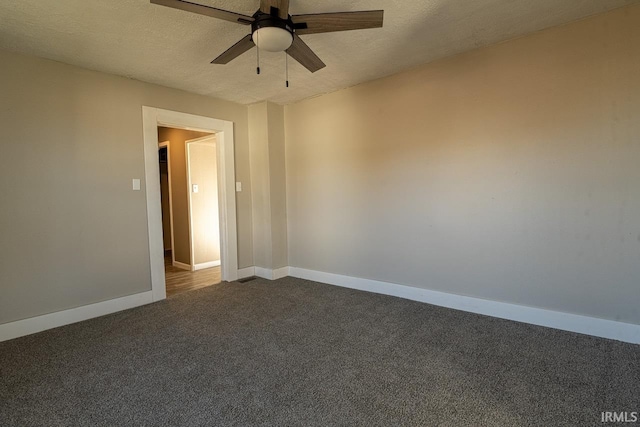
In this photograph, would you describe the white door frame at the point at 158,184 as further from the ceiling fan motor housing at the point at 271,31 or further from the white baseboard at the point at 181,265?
the ceiling fan motor housing at the point at 271,31

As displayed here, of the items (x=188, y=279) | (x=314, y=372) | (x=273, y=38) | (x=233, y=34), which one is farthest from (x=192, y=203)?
(x=314, y=372)

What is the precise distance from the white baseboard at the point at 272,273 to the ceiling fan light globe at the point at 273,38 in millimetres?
3029

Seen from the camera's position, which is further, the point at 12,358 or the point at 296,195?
the point at 296,195

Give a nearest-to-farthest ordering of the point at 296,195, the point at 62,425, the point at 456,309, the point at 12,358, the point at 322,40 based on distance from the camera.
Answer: the point at 62,425 → the point at 12,358 → the point at 322,40 → the point at 456,309 → the point at 296,195

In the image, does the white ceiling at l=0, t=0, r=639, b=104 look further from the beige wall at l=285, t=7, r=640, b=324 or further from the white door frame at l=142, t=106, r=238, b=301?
the white door frame at l=142, t=106, r=238, b=301

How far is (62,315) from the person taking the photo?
290cm

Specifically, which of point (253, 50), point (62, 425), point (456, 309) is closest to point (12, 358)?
point (62, 425)

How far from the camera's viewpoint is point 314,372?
2.04 metres

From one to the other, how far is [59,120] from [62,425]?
8.55 feet

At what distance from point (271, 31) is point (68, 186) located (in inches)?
99.2

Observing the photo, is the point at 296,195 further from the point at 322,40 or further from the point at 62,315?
the point at 62,315

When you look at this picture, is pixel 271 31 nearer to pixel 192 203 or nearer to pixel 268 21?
pixel 268 21

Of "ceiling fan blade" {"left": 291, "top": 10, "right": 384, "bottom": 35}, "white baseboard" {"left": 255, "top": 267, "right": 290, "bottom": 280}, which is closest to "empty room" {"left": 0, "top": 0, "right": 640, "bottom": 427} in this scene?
"ceiling fan blade" {"left": 291, "top": 10, "right": 384, "bottom": 35}

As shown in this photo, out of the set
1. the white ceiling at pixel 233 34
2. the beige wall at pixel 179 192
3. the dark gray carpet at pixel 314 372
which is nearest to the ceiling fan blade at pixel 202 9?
the white ceiling at pixel 233 34
